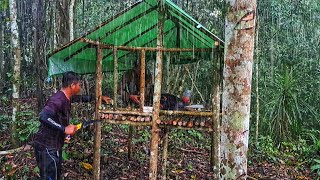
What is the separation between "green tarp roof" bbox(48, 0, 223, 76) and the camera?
214 inches

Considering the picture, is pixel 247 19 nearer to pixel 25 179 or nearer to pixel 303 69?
pixel 25 179

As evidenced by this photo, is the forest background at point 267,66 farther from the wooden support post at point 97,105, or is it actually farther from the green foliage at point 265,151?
the wooden support post at point 97,105

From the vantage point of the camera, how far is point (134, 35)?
654 centimetres

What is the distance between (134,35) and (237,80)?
3.89 m

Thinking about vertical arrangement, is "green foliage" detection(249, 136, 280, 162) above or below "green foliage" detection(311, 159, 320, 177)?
above

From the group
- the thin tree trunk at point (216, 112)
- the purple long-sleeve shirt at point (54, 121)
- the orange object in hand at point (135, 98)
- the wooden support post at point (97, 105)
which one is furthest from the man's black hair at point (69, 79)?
the thin tree trunk at point (216, 112)

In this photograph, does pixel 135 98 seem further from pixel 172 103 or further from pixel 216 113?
pixel 216 113

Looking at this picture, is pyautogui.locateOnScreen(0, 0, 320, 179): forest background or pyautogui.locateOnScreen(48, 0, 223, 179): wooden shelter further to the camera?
pyautogui.locateOnScreen(0, 0, 320, 179): forest background

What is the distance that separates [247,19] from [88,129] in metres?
5.79

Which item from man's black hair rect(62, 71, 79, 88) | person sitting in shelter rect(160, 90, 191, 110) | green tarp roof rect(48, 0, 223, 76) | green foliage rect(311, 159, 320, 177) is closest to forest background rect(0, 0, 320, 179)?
green foliage rect(311, 159, 320, 177)

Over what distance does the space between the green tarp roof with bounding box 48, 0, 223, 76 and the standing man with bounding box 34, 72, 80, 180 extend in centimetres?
109

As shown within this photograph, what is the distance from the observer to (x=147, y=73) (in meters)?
7.43

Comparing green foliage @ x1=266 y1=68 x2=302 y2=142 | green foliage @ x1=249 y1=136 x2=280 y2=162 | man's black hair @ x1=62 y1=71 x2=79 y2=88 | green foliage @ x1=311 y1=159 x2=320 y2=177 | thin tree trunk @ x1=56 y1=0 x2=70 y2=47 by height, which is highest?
thin tree trunk @ x1=56 y1=0 x2=70 y2=47

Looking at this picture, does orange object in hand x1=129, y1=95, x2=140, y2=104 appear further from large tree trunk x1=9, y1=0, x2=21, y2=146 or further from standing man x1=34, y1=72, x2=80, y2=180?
large tree trunk x1=9, y1=0, x2=21, y2=146
